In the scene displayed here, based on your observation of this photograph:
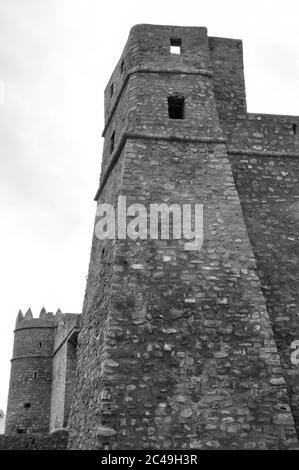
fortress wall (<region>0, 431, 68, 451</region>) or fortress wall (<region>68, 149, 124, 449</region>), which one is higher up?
fortress wall (<region>68, 149, 124, 449</region>)

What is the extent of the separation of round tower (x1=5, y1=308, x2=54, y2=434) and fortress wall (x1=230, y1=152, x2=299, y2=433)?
17724 millimetres

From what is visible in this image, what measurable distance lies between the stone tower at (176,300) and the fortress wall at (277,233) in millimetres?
819

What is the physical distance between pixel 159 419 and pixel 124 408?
533 millimetres

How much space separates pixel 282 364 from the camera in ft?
29.9

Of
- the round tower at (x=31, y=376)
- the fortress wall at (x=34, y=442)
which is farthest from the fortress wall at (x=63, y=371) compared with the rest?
the fortress wall at (x=34, y=442)

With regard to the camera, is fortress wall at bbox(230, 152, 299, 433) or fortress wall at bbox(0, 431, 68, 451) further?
fortress wall at bbox(0, 431, 68, 451)

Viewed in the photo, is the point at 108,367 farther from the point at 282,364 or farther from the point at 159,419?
the point at 282,364

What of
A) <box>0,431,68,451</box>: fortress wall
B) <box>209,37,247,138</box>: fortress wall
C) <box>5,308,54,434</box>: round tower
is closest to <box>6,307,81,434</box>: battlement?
<box>5,308,54,434</box>: round tower

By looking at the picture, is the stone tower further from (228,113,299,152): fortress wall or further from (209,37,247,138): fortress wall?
(228,113,299,152): fortress wall

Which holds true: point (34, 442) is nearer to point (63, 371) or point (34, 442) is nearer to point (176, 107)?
point (176, 107)

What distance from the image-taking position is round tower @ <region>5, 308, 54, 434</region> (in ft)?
80.6

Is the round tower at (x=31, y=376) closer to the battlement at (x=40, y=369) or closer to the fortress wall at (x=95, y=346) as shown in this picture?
the battlement at (x=40, y=369)
